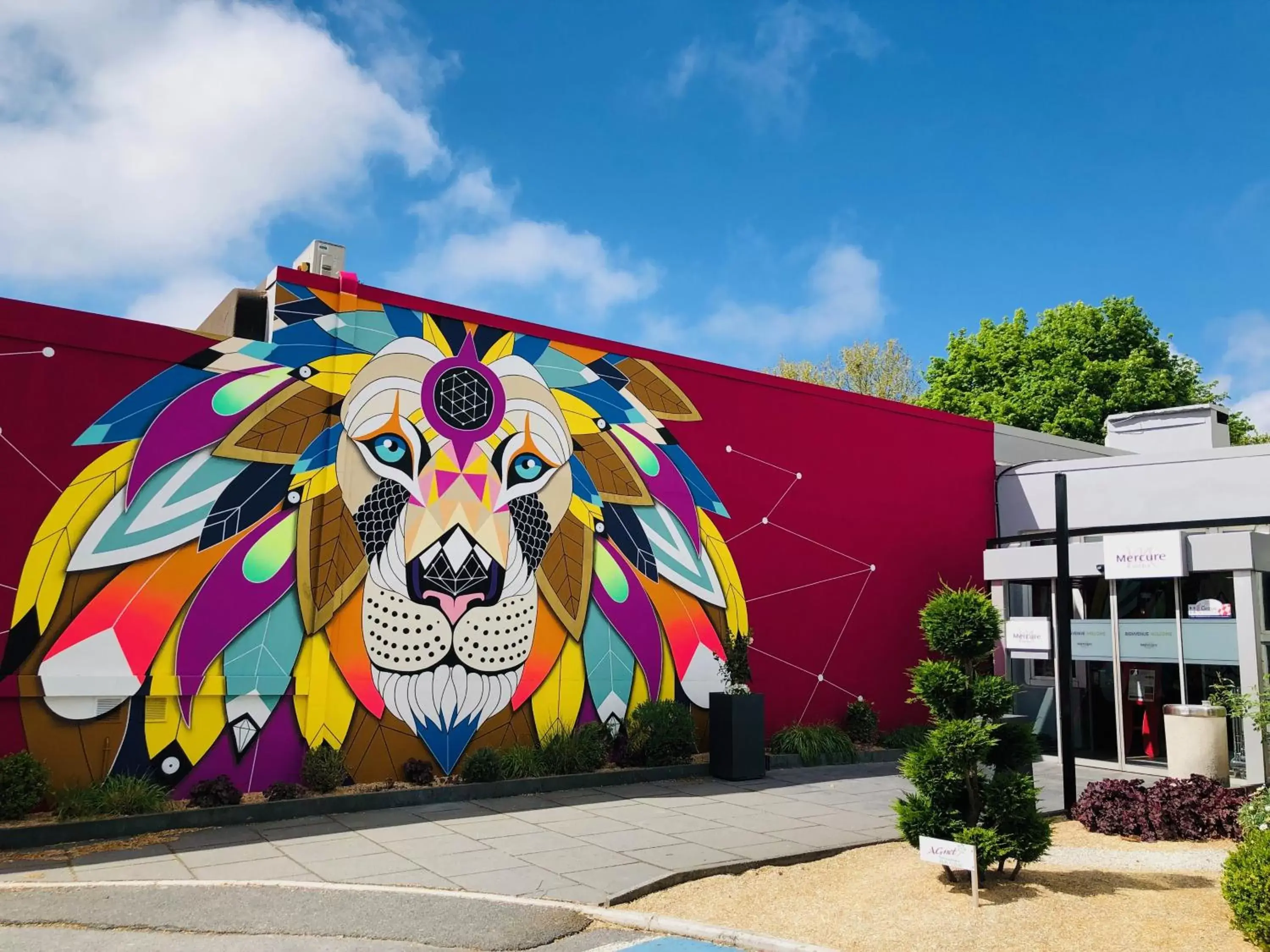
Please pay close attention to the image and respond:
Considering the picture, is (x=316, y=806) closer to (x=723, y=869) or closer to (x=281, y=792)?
(x=281, y=792)

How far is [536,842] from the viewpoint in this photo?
916 cm

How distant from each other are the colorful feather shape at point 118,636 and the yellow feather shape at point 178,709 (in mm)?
120

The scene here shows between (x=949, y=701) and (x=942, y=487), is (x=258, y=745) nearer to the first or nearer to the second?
(x=949, y=701)

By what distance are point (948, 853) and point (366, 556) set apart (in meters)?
7.19

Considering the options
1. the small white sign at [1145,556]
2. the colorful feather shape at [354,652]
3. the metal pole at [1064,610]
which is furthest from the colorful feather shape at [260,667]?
the small white sign at [1145,556]

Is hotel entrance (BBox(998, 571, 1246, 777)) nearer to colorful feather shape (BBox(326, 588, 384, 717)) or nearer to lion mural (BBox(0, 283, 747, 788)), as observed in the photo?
lion mural (BBox(0, 283, 747, 788))

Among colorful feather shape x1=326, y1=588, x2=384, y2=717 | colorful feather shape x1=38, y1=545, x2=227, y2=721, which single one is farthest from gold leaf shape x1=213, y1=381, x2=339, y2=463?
colorful feather shape x1=326, y1=588, x2=384, y2=717

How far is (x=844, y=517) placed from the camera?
16.1 metres

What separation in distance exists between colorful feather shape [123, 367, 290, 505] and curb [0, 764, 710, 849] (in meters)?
3.15

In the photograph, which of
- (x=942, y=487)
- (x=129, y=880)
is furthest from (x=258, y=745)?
(x=942, y=487)

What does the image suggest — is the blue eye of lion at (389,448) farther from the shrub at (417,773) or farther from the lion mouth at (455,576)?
the shrub at (417,773)

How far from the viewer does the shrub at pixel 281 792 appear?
10.2m

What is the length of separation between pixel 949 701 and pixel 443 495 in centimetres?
654

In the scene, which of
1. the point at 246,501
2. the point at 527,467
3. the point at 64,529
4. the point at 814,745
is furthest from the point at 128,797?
the point at 814,745
